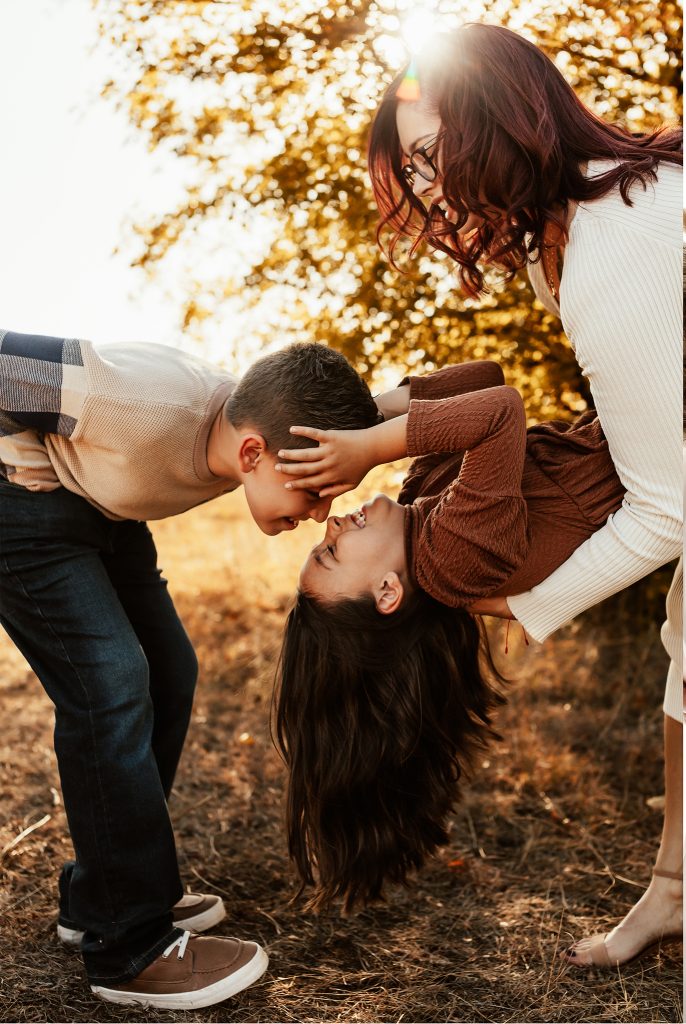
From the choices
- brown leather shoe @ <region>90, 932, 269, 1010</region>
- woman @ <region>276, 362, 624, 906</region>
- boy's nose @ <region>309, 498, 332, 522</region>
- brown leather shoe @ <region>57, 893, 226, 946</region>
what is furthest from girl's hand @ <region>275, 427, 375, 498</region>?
brown leather shoe @ <region>57, 893, 226, 946</region>

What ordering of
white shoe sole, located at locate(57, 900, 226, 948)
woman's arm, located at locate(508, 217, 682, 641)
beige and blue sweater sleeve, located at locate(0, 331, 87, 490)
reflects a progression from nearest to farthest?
1. woman's arm, located at locate(508, 217, 682, 641)
2. beige and blue sweater sleeve, located at locate(0, 331, 87, 490)
3. white shoe sole, located at locate(57, 900, 226, 948)

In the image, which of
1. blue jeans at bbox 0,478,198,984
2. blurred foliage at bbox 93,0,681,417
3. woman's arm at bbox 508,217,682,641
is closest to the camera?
woman's arm at bbox 508,217,682,641

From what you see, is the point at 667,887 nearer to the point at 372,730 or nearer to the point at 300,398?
the point at 372,730

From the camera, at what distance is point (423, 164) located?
2000 mm

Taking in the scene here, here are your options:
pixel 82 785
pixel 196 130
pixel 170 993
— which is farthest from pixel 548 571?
pixel 196 130

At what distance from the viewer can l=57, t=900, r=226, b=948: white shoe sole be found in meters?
2.38

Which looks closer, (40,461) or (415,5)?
(40,461)

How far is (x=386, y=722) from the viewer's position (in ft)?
7.33

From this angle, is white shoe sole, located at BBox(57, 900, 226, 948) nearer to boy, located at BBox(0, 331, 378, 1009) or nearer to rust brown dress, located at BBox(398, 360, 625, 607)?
boy, located at BBox(0, 331, 378, 1009)

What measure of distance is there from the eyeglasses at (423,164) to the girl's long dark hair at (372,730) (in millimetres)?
882

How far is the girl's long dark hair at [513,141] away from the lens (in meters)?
1.86

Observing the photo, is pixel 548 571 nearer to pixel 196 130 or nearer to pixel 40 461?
pixel 40 461

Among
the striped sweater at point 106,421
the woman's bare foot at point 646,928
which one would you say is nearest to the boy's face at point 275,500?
the striped sweater at point 106,421

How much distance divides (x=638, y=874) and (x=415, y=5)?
2805mm
